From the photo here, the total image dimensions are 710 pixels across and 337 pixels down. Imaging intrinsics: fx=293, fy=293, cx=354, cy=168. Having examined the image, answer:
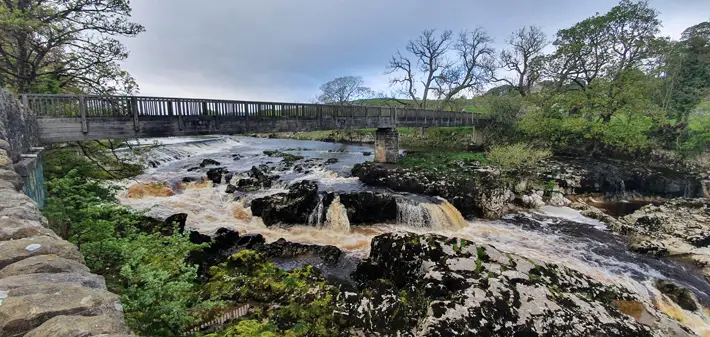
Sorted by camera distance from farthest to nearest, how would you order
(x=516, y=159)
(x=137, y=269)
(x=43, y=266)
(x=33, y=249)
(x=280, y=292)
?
(x=516, y=159) < (x=280, y=292) < (x=137, y=269) < (x=33, y=249) < (x=43, y=266)

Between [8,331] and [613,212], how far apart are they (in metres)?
21.3

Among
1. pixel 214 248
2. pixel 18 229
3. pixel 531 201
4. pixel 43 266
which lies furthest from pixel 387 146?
pixel 43 266

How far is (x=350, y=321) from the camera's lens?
21.4 ft

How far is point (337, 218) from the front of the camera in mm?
13766

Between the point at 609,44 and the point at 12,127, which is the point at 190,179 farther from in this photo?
the point at 609,44

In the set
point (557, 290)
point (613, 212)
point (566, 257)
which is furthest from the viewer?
point (613, 212)

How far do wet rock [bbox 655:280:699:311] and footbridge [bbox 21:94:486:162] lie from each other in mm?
17463

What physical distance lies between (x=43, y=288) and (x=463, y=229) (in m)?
13.6

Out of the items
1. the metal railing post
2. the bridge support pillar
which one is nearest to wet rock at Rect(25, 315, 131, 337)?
the metal railing post

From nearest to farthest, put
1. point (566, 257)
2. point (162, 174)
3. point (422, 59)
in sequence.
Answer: point (566, 257) < point (162, 174) < point (422, 59)

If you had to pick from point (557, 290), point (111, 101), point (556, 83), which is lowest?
point (557, 290)

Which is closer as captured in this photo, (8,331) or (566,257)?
(8,331)

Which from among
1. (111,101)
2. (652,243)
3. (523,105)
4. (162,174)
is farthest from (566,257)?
(523,105)

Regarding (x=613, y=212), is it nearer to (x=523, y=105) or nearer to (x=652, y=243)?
(x=652, y=243)
